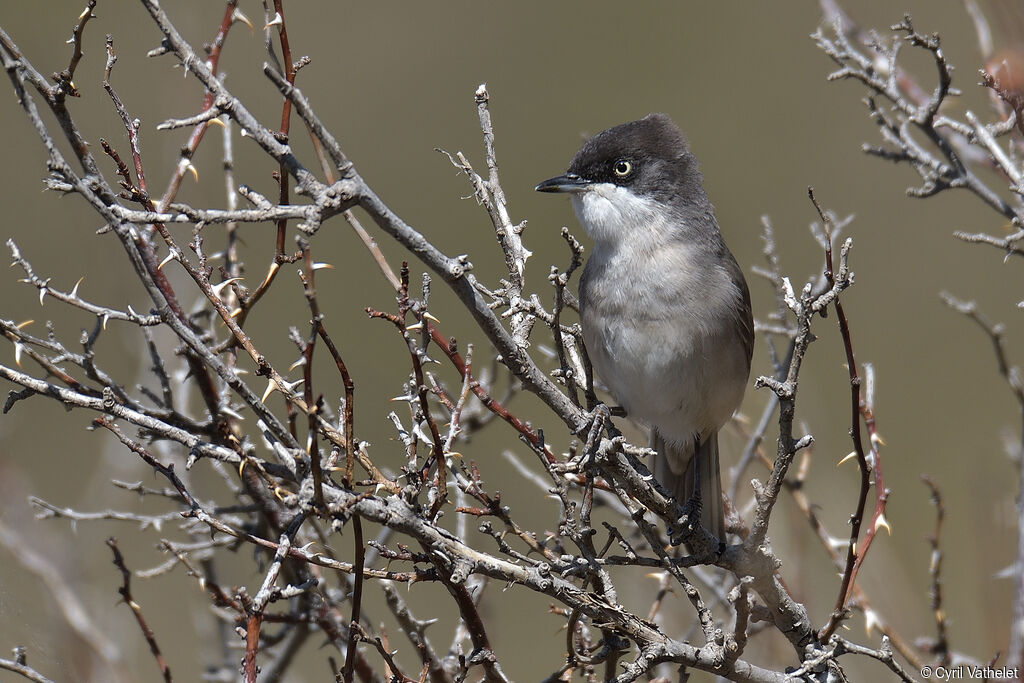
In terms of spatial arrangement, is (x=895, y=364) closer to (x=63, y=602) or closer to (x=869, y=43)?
(x=869, y=43)

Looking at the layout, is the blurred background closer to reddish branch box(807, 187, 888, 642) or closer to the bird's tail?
the bird's tail

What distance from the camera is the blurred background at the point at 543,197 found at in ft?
23.9

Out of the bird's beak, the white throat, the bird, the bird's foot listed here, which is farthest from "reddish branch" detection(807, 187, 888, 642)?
the bird's beak

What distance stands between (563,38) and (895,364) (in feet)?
16.7

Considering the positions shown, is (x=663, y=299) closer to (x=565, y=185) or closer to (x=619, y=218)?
(x=619, y=218)

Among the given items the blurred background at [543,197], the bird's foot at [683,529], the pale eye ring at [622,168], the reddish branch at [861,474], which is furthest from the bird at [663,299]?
the blurred background at [543,197]

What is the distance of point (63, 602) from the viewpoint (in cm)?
277

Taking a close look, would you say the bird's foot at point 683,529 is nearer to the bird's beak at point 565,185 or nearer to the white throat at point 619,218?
the white throat at point 619,218

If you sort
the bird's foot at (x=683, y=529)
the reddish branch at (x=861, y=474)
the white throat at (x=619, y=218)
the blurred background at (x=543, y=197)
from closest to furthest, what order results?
the reddish branch at (x=861, y=474) < the bird's foot at (x=683, y=529) < the white throat at (x=619, y=218) < the blurred background at (x=543, y=197)

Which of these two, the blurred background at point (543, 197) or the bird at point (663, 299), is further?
the blurred background at point (543, 197)

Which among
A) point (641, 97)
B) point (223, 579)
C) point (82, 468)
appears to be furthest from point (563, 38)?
point (223, 579)

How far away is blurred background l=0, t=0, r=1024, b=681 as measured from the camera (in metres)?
7.28

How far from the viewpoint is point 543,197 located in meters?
10.2

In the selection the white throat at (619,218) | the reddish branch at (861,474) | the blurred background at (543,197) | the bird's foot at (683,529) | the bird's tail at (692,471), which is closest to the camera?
the reddish branch at (861,474)
